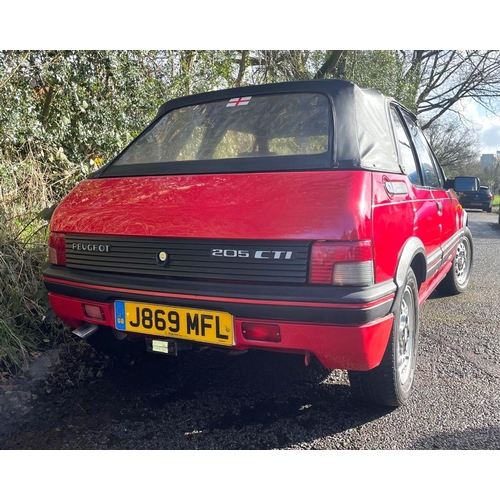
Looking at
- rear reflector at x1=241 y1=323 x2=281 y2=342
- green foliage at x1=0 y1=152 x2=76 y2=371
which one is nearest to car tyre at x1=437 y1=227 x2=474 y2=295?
rear reflector at x1=241 y1=323 x2=281 y2=342

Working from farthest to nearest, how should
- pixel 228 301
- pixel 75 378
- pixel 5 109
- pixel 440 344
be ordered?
pixel 5 109
pixel 440 344
pixel 75 378
pixel 228 301

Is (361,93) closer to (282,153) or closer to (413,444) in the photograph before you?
(282,153)

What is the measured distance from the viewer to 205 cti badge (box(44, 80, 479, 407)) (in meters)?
1.85

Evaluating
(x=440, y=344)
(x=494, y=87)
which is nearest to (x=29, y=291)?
(x=440, y=344)

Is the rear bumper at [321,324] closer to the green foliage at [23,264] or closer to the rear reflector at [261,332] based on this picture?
the rear reflector at [261,332]

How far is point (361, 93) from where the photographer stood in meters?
2.38

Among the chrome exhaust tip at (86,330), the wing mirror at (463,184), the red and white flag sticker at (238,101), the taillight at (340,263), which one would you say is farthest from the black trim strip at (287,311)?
the wing mirror at (463,184)

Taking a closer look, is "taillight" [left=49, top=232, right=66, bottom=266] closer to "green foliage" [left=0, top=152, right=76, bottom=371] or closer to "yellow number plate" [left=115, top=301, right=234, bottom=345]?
"yellow number plate" [left=115, top=301, right=234, bottom=345]

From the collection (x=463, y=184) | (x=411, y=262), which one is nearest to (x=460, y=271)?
(x=463, y=184)

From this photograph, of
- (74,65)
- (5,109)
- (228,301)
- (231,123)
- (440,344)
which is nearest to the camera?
(228,301)

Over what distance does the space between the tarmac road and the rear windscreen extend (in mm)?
1330

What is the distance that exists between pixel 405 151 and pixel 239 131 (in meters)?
1.11

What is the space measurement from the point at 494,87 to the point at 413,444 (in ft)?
63.1

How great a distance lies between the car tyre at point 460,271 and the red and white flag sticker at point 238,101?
2.99 metres
